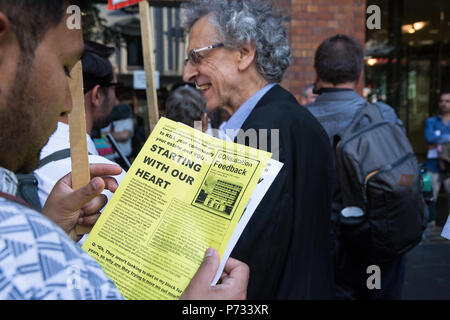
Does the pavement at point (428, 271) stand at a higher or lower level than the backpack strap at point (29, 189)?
lower

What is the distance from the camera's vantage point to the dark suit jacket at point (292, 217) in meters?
1.38

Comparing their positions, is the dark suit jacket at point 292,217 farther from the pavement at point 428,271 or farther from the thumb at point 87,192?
the pavement at point 428,271

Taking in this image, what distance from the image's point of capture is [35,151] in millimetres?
773

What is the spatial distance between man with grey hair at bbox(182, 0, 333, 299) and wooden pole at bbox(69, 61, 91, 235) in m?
0.56

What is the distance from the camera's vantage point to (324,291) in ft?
5.62

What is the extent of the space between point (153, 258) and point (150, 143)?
32 centimetres

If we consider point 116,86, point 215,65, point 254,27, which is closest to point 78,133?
point 215,65

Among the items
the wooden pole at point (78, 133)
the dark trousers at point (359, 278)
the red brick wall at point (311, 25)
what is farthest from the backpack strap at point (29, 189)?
the red brick wall at point (311, 25)

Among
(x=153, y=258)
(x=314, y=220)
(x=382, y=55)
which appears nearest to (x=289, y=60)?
(x=314, y=220)

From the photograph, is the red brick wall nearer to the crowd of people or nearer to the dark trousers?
the crowd of people

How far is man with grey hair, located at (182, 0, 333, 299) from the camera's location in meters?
1.41

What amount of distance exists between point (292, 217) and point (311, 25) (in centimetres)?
436

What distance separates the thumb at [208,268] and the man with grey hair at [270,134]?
18.6 inches

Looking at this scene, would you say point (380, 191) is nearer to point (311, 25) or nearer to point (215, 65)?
point (215, 65)
